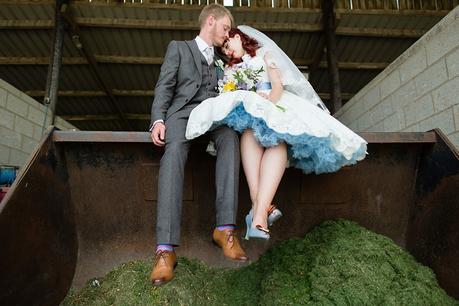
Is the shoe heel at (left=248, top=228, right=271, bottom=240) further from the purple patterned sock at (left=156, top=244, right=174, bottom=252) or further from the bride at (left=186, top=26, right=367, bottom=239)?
the purple patterned sock at (left=156, top=244, right=174, bottom=252)

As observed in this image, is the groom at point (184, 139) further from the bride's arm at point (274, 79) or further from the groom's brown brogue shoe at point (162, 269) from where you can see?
the bride's arm at point (274, 79)

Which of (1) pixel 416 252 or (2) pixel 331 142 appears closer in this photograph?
(2) pixel 331 142

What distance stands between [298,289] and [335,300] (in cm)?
16

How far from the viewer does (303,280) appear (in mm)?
1653

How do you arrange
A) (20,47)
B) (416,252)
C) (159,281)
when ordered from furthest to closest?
(20,47) → (416,252) → (159,281)

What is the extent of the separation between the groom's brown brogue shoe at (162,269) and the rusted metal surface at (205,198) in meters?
0.51

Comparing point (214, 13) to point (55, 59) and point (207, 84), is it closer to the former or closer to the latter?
point (207, 84)

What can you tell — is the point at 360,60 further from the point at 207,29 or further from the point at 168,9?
the point at 207,29

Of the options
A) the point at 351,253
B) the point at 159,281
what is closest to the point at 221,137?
the point at 159,281

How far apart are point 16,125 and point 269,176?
9.76ft

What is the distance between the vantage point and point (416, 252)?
194 cm

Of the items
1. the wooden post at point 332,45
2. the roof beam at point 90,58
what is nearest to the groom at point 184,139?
the wooden post at point 332,45

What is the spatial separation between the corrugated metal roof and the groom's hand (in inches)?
141

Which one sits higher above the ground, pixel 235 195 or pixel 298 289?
pixel 235 195
